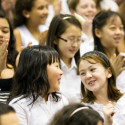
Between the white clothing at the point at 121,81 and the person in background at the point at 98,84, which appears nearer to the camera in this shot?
the person in background at the point at 98,84

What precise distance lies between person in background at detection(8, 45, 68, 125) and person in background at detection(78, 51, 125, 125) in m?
0.43

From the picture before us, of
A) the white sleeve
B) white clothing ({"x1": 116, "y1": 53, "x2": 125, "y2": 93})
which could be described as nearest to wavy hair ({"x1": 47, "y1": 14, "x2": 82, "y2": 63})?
white clothing ({"x1": 116, "y1": 53, "x2": 125, "y2": 93})

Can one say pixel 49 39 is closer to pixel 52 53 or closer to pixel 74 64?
pixel 74 64

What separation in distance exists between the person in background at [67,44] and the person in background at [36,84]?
84 cm

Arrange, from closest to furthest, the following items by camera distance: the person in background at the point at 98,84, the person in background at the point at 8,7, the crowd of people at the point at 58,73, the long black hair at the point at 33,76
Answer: the crowd of people at the point at 58,73
the long black hair at the point at 33,76
the person in background at the point at 98,84
the person in background at the point at 8,7

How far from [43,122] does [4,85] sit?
62cm

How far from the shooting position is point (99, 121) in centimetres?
230

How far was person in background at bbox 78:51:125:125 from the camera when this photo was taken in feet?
11.3

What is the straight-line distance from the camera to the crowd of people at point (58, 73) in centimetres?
263

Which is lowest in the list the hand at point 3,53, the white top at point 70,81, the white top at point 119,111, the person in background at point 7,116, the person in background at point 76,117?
the white top at point 119,111

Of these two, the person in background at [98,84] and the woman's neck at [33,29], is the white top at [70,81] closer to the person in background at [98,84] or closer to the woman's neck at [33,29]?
the person in background at [98,84]

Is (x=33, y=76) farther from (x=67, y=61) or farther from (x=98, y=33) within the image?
(x=98, y=33)

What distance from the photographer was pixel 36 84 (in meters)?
3.04

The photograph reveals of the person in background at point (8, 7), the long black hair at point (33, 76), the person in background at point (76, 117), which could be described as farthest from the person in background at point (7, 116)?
the person in background at point (8, 7)
